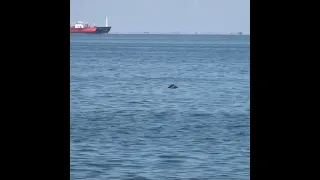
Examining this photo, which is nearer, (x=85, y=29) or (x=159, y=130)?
(x=159, y=130)

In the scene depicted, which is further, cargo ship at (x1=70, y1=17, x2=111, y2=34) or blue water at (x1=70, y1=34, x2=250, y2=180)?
cargo ship at (x1=70, y1=17, x2=111, y2=34)

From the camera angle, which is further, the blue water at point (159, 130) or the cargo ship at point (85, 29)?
the cargo ship at point (85, 29)

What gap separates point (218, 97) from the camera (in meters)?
29.6
